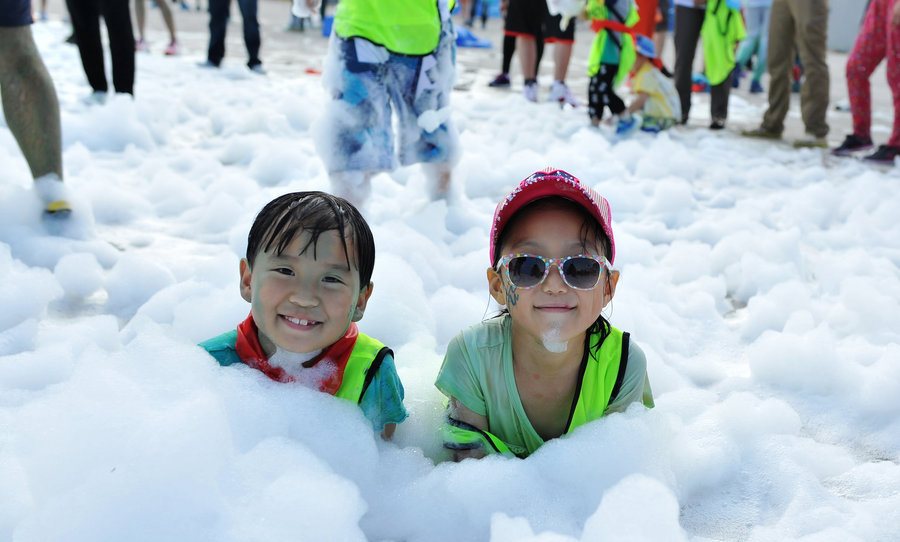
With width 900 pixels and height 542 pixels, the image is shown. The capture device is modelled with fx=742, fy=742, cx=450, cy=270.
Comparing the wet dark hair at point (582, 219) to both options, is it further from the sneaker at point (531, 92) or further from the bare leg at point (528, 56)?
the bare leg at point (528, 56)

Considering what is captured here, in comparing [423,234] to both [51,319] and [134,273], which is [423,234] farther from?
[51,319]

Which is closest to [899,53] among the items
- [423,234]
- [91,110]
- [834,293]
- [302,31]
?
[834,293]

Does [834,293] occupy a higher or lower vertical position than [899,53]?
lower

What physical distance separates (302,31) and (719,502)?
1291 centimetres

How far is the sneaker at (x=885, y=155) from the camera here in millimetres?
4996

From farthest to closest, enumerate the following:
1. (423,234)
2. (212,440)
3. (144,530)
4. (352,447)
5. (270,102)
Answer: (270,102), (423,234), (352,447), (212,440), (144,530)

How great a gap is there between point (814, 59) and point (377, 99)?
400cm

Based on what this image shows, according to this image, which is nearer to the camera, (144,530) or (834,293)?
(144,530)

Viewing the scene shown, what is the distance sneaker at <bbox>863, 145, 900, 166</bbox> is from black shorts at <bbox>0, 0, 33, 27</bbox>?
497 cm

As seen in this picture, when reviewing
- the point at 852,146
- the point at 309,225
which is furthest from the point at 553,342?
the point at 852,146

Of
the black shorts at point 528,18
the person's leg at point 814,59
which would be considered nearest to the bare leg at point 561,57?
the black shorts at point 528,18

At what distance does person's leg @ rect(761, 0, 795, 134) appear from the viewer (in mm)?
5707

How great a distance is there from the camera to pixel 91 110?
470 centimetres

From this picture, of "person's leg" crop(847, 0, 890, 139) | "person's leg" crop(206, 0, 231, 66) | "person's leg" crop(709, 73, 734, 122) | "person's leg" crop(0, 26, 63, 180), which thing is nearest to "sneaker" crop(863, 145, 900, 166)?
"person's leg" crop(847, 0, 890, 139)
